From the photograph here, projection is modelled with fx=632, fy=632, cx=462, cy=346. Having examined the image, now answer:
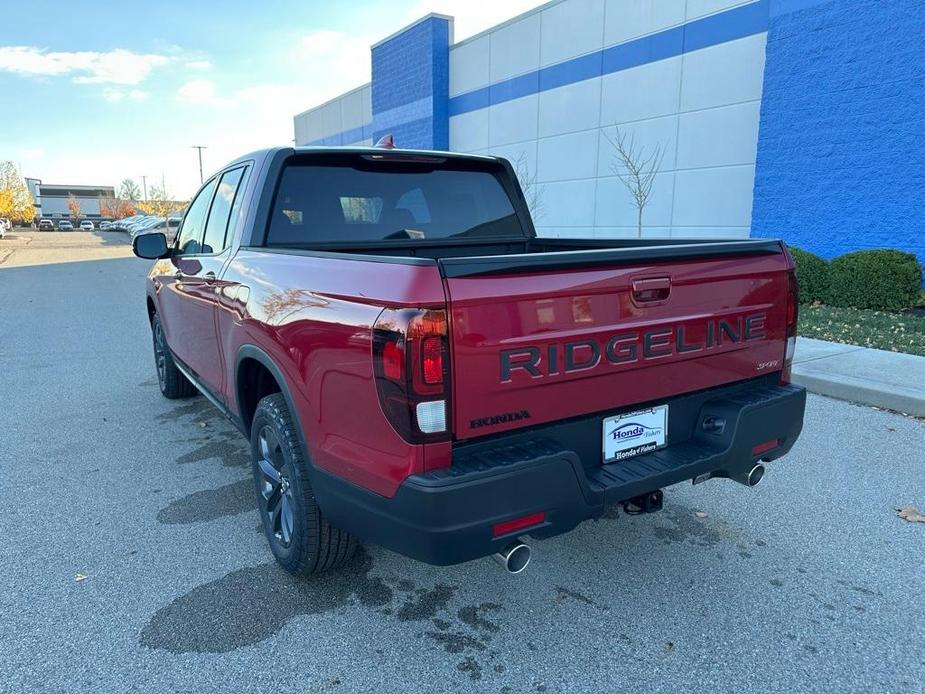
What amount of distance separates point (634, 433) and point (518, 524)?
2.30 ft

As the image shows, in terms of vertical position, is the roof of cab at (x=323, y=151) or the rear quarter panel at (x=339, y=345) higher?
the roof of cab at (x=323, y=151)

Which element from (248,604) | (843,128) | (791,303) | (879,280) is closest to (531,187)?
(843,128)

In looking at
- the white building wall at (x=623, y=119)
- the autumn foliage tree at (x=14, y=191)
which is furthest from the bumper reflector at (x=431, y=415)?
the autumn foliage tree at (x=14, y=191)

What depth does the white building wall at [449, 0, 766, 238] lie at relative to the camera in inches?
516

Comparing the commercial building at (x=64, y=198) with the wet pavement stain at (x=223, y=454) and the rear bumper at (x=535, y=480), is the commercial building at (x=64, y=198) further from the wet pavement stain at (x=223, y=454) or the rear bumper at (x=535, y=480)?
the rear bumper at (x=535, y=480)

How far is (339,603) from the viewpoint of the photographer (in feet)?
9.10

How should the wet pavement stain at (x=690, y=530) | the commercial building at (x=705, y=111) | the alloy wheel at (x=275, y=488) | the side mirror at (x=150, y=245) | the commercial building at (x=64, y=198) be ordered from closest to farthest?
the alloy wheel at (x=275, y=488) < the wet pavement stain at (x=690, y=530) < the side mirror at (x=150, y=245) < the commercial building at (x=705, y=111) < the commercial building at (x=64, y=198)

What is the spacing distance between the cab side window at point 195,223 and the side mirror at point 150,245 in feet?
0.57

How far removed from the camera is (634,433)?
257 centimetres

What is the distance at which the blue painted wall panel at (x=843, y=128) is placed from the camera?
991 centimetres

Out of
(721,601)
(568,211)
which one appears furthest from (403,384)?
(568,211)

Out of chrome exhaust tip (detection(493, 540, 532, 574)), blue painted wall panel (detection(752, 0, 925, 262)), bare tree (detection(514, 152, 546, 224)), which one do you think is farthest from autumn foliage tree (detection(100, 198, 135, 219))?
chrome exhaust tip (detection(493, 540, 532, 574))

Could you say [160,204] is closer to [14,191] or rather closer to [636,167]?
[14,191]

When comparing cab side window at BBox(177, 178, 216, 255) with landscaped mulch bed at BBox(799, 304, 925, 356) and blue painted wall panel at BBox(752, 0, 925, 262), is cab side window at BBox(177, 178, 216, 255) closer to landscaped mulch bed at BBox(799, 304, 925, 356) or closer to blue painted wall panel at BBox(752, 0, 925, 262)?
landscaped mulch bed at BBox(799, 304, 925, 356)
